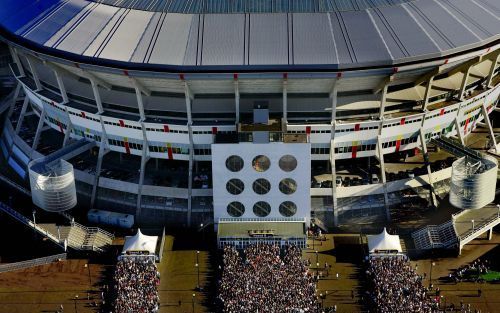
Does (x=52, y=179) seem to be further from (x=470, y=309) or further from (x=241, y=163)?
(x=470, y=309)

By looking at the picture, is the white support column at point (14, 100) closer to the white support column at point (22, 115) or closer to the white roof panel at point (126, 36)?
the white support column at point (22, 115)

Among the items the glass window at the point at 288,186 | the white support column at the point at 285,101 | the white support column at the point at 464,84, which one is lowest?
the glass window at the point at 288,186

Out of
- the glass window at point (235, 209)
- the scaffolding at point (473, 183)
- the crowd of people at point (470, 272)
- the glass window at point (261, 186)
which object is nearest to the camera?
the crowd of people at point (470, 272)

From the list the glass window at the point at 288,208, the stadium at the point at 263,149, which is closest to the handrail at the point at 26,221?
the stadium at the point at 263,149

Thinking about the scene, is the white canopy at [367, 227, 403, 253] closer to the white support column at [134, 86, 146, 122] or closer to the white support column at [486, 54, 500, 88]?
the white support column at [486, 54, 500, 88]

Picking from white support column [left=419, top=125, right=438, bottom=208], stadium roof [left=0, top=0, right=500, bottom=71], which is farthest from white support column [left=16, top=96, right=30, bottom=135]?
white support column [left=419, top=125, right=438, bottom=208]
